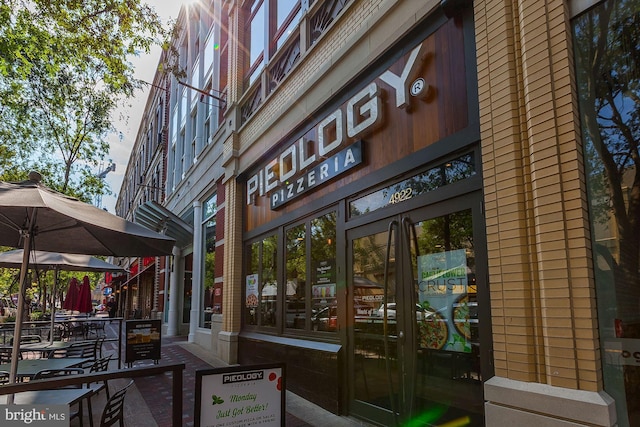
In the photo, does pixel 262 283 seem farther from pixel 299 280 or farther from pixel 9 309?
pixel 9 309

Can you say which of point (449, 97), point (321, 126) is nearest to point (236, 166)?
point (321, 126)

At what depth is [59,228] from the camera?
5020mm

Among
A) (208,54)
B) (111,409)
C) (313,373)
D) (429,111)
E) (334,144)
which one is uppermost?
(208,54)

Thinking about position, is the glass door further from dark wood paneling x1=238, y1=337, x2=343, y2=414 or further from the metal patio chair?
the metal patio chair

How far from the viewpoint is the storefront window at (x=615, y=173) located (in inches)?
129

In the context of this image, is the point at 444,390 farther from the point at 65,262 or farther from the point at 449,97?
the point at 65,262

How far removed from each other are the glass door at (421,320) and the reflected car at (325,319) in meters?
0.58

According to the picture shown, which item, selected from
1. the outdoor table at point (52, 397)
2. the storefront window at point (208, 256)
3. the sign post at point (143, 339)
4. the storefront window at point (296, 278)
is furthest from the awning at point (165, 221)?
the outdoor table at point (52, 397)

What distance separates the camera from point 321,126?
7.49 metres

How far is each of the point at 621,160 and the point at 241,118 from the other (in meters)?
9.60

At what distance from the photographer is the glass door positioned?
4484 mm

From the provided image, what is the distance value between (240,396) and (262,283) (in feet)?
20.7

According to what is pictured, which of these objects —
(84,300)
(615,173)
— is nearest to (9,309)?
(84,300)

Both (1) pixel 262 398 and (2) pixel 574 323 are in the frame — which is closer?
(2) pixel 574 323
